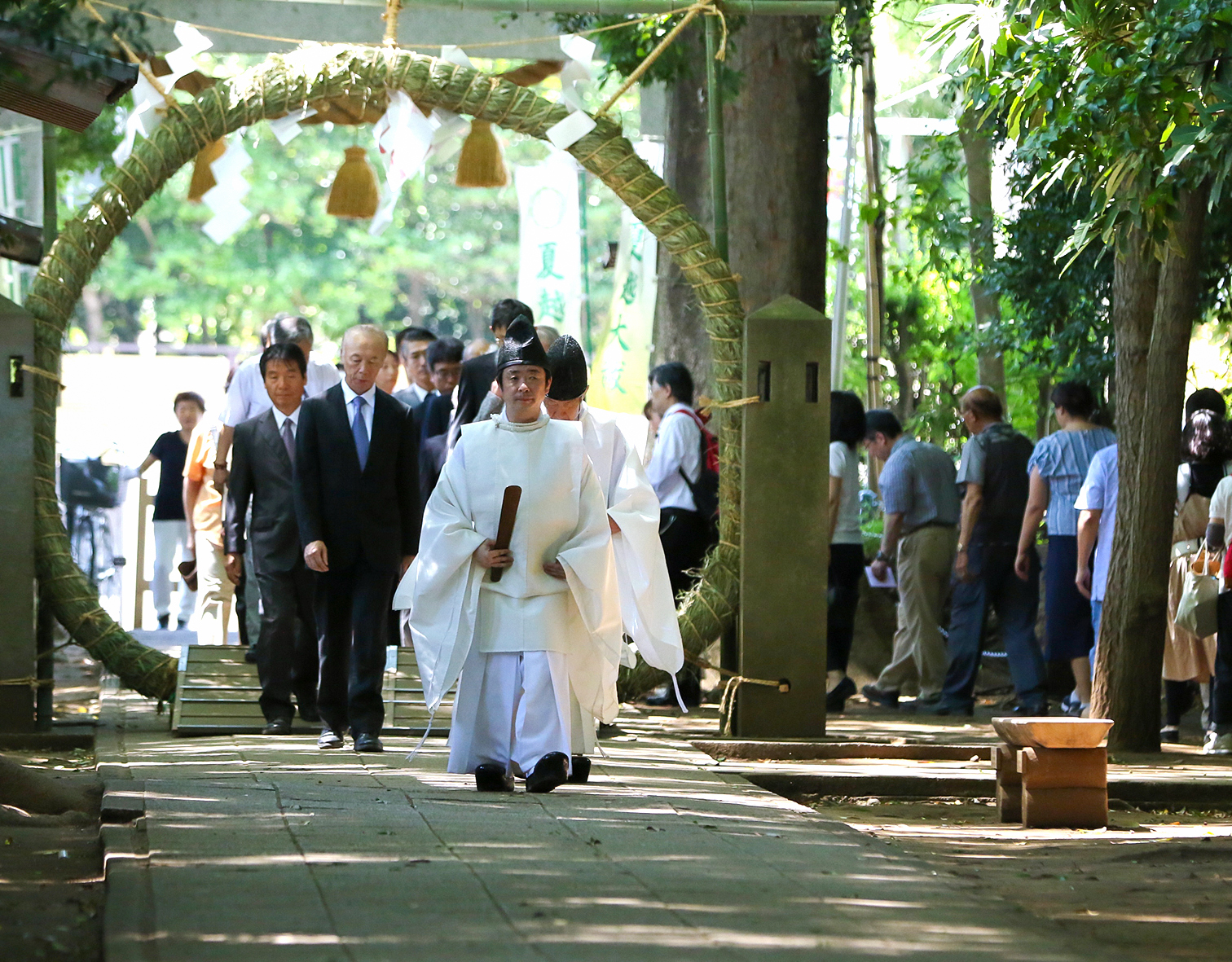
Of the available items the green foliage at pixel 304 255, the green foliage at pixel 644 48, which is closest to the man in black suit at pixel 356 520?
the green foliage at pixel 644 48

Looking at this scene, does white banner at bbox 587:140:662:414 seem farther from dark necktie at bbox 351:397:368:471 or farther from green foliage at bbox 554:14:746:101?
dark necktie at bbox 351:397:368:471

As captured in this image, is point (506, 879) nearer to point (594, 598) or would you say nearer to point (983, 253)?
point (594, 598)

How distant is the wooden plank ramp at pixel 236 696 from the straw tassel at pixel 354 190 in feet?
12.6

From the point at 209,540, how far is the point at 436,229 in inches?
1106

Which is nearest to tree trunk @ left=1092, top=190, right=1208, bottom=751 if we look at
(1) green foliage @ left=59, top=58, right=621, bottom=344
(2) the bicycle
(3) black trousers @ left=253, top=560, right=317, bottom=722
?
(3) black trousers @ left=253, top=560, right=317, bottom=722

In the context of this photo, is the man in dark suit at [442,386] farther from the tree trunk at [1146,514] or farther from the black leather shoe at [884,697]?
the tree trunk at [1146,514]

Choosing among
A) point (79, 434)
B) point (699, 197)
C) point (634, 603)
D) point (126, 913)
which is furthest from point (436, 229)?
point (126, 913)

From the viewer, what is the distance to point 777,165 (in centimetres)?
1212

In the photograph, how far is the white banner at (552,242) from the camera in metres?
15.4

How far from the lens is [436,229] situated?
39.7 m

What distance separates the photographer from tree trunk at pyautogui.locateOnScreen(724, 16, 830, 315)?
39.8 ft

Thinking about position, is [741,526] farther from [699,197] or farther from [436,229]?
[436,229]

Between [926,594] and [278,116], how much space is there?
5.05 m

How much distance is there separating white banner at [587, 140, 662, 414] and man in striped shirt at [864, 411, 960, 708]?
295cm
